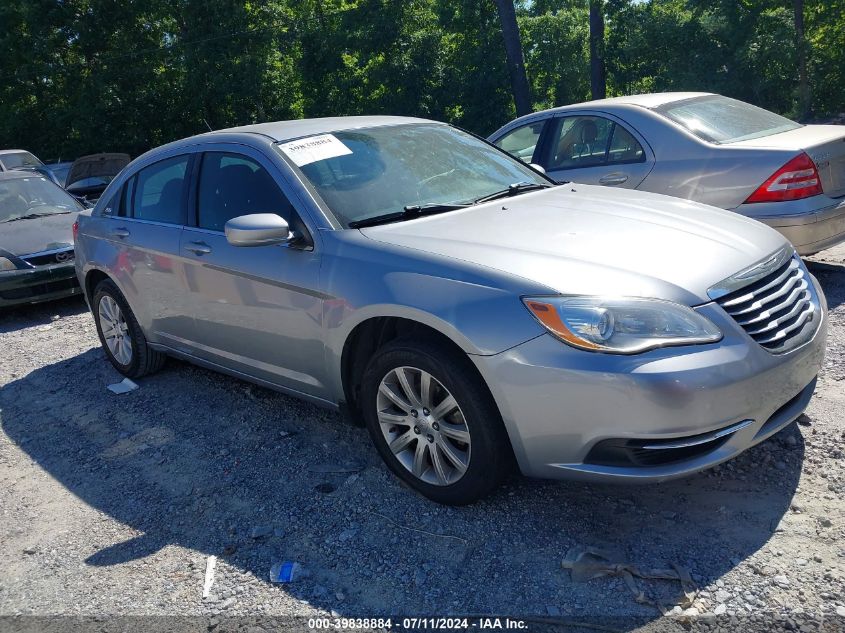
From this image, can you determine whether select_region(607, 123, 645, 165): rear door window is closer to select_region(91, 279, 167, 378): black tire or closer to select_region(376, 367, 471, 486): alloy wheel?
select_region(376, 367, 471, 486): alloy wheel

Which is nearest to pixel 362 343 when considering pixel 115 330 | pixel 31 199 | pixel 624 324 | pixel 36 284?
pixel 624 324

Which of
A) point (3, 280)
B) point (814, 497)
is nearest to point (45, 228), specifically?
point (3, 280)

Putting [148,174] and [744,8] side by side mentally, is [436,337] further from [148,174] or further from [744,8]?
[744,8]

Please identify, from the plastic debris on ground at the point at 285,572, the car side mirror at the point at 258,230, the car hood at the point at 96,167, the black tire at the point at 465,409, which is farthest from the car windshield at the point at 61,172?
the plastic debris on ground at the point at 285,572

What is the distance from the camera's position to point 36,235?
8.92 metres

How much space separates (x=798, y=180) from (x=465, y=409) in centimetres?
372

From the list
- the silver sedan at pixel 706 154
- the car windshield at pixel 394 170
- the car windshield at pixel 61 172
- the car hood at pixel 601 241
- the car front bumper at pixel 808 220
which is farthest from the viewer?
the car windshield at pixel 61 172

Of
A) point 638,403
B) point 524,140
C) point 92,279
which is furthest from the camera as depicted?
point 524,140

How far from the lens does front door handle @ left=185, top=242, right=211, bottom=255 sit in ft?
15.2

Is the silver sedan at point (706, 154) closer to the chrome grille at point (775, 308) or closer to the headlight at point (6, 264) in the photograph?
the chrome grille at point (775, 308)

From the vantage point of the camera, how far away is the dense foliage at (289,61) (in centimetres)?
2392

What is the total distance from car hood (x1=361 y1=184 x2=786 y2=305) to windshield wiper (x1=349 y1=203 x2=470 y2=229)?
0.22 ft

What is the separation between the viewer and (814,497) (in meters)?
3.41

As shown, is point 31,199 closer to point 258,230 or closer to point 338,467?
point 258,230
